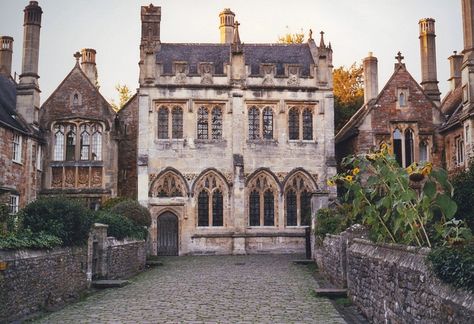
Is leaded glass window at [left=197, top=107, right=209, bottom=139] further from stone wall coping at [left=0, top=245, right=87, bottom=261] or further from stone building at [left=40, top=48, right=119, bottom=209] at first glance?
stone wall coping at [left=0, top=245, right=87, bottom=261]

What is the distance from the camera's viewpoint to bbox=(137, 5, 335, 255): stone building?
3294cm

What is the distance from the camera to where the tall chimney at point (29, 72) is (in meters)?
31.4

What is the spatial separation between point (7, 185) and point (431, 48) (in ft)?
89.2

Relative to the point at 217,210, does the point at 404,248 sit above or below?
Answer: below

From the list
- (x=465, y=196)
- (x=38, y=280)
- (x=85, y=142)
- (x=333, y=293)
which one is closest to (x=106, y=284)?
(x=38, y=280)

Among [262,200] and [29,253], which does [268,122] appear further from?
[29,253]

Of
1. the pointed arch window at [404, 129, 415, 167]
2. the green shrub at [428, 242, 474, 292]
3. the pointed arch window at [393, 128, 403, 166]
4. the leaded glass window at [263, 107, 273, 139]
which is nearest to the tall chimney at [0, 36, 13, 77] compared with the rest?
the leaded glass window at [263, 107, 273, 139]

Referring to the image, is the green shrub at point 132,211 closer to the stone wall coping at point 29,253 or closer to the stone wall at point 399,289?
the stone wall coping at point 29,253

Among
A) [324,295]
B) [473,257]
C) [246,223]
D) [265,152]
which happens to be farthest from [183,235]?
[473,257]

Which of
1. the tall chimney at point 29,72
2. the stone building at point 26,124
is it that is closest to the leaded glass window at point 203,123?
the stone building at point 26,124

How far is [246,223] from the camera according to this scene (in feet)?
109

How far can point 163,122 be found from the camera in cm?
3406

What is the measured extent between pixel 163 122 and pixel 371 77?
14195mm

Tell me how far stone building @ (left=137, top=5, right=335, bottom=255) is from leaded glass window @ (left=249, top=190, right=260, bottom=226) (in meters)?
0.06
